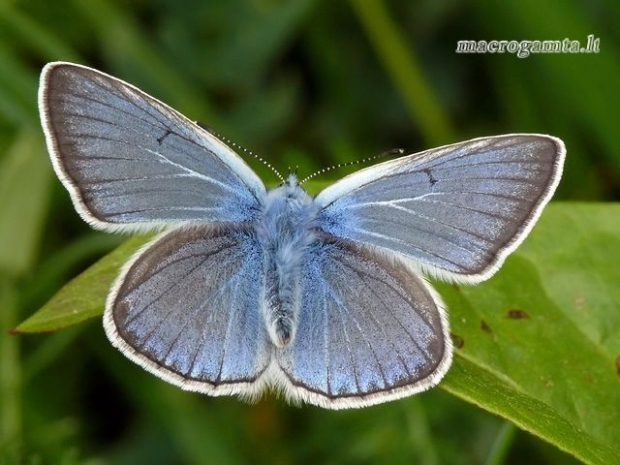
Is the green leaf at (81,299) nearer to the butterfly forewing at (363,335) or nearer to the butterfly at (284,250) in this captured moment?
the butterfly at (284,250)

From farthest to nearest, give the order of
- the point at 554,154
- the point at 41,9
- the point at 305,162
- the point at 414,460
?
the point at 41,9
the point at 305,162
the point at 414,460
the point at 554,154

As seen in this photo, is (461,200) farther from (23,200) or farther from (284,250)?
(23,200)

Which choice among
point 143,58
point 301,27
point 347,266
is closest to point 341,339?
point 347,266

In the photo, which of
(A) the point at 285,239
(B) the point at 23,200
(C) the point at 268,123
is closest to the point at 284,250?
(A) the point at 285,239

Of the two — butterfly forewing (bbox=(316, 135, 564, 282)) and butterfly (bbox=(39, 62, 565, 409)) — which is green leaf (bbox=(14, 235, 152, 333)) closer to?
butterfly (bbox=(39, 62, 565, 409))

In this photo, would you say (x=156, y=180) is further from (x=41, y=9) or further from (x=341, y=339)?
(x=41, y=9)
